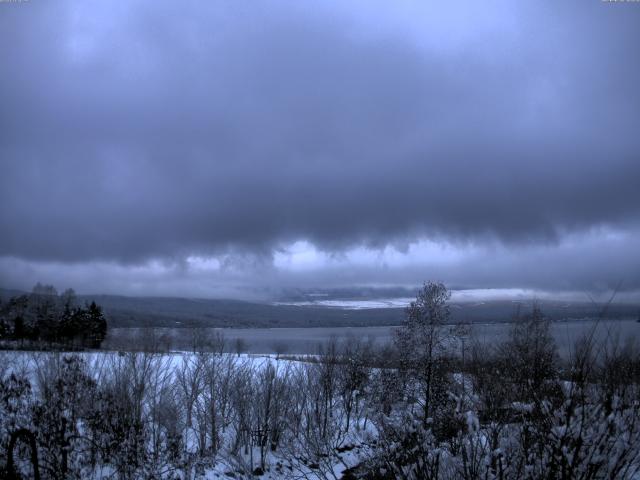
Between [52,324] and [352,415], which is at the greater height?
[52,324]

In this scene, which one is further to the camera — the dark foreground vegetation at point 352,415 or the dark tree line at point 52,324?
the dark tree line at point 52,324

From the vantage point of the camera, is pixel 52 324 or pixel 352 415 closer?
pixel 352 415

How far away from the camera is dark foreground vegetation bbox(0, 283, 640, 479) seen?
241 inches

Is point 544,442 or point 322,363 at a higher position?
point 544,442

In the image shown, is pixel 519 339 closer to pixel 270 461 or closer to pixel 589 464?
pixel 270 461

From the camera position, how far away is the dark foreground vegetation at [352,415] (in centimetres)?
612

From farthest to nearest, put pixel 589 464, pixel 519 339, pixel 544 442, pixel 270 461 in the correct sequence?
1. pixel 519 339
2. pixel 270 461
3. pixel 544 442
4. pixel 589 464

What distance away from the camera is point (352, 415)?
174 feet

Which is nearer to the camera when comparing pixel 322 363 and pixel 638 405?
pixel 638 405

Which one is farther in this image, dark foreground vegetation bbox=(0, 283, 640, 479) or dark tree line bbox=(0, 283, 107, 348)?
dark tree line bbox=(0, 283, 107, 348)

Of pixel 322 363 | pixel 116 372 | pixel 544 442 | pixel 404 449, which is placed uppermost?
pixel 544 442

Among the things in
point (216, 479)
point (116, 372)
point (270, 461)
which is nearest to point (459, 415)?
point (216, 479)

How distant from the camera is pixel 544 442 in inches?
250

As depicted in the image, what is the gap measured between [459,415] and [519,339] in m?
45.2
